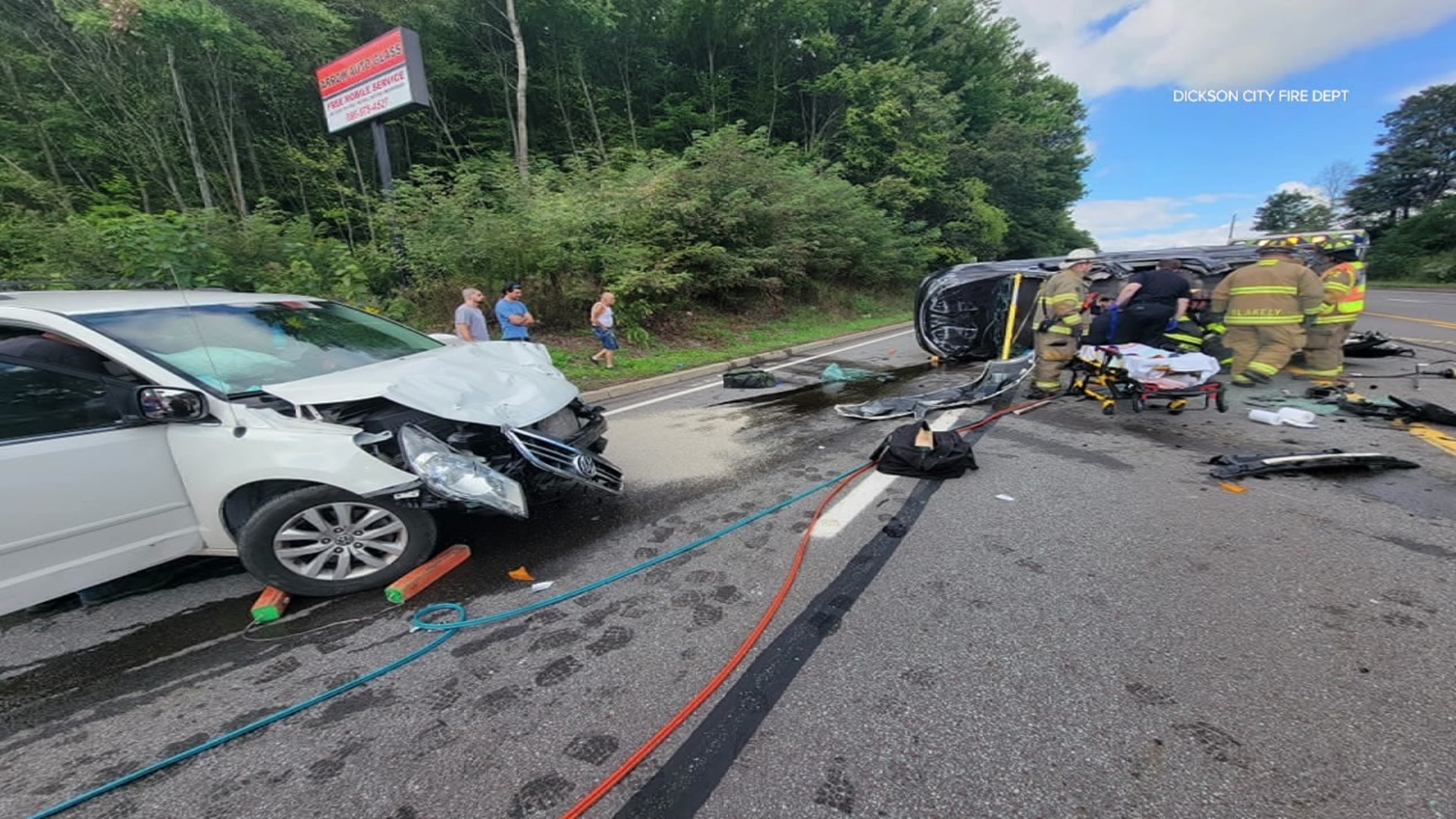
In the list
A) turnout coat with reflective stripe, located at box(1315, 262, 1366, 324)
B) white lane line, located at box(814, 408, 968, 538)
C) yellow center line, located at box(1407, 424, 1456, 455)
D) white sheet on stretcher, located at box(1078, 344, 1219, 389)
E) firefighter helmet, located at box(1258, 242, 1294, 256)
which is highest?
firefighter helmet, located at box(1258, 242, 1294, 256)

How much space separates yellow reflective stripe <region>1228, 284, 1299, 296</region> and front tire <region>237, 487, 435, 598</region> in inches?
316

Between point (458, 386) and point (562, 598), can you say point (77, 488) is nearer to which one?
point (458, 386)

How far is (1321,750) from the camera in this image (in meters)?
A: 1.58

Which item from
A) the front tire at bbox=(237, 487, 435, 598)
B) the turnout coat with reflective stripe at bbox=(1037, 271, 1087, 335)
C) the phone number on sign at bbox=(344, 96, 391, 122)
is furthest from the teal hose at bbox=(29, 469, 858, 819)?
the phone number on sign at bbox=(344, 96, 391, 122)

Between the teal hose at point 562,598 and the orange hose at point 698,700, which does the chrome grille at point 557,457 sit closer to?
the teal hose at point 562,598

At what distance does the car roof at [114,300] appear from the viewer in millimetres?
2605

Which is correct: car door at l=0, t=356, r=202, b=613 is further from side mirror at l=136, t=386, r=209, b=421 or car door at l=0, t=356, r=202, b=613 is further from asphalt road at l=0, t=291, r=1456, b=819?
asphalt road at l=0, t=291, r=1456, b=819

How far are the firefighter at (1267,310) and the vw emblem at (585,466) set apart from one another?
23.3 ft

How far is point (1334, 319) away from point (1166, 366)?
9.40 ft

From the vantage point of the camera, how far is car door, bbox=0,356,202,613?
2.23m

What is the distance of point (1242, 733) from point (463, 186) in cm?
1194

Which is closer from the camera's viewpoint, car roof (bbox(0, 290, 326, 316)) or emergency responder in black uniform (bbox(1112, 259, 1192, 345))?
car roof (bbox(0, 290, 326, 316))

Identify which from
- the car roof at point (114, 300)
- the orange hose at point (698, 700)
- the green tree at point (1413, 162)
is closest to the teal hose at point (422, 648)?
the orange hose at point (698, 700)

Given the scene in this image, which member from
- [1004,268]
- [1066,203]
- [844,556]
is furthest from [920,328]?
[1066,203]
